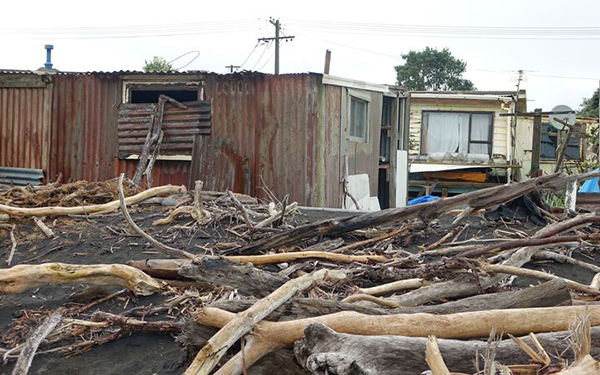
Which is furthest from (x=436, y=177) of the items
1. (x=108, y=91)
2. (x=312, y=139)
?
(x=108, y=91)

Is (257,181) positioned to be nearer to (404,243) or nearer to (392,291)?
(404,243)

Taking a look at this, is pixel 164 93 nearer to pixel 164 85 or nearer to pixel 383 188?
pixel 164 85

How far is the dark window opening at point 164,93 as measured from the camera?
1237 centimetres

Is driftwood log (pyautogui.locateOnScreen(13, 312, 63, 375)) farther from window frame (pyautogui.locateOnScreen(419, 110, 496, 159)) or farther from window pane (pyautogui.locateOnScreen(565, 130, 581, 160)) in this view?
window pane (pyautogui.locateOnScreen(565, 130, 581, 160))

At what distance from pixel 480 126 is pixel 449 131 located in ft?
3.13

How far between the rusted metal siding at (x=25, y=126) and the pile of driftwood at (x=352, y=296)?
4.86 m

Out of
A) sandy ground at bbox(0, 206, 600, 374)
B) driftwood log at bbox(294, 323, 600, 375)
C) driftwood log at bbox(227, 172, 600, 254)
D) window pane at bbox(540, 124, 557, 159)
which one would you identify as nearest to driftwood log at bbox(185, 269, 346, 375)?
driftwood log at bbox(294, 323, 600, 375)

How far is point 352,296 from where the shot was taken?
12.5ft

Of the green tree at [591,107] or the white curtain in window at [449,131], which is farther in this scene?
the green tree at [591,107]

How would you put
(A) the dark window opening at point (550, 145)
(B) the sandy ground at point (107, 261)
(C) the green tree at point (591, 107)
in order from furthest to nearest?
(C) the green tree at point (591, 107) < (A) the dark window opening at point (550, 145) < (B) the sandy ground at point (107, 261)

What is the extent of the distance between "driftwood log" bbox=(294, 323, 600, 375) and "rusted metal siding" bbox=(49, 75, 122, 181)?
9864 millimetres

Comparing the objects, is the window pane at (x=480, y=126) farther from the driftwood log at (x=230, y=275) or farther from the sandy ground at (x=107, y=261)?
the driftwood log at (x=230, y=275)

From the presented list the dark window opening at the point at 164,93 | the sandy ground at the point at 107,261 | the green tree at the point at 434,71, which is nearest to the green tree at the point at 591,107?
the green tree at the point at 434,71

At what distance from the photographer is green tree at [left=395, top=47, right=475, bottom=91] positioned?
44.5 meters
